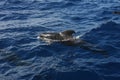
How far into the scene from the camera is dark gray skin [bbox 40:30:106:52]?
43.0 feet

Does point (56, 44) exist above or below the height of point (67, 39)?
below

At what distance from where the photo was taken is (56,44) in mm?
13336

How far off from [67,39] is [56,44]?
0.55 m

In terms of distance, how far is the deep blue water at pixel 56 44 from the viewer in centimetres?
1100

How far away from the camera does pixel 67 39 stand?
13.5 metres

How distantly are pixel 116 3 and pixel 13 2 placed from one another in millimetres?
6963

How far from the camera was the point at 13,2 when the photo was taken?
20.9 meters

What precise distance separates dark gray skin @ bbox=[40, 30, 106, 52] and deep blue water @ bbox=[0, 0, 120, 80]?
28 cm

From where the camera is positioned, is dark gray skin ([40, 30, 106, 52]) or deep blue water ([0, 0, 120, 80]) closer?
deep blue water ([0, 0, 120, 80])

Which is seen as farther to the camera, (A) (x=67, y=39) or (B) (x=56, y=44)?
(A) (x=67, y=39)

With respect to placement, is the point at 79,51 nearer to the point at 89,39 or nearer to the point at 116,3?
the point at 89,39

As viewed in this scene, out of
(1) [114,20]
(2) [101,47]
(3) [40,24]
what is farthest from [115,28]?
(3) [40,24]

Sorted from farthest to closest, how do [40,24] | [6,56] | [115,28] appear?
1. [40,24]
2. [115,28]
3. [6,56]

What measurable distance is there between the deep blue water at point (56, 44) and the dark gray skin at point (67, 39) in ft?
0.91
